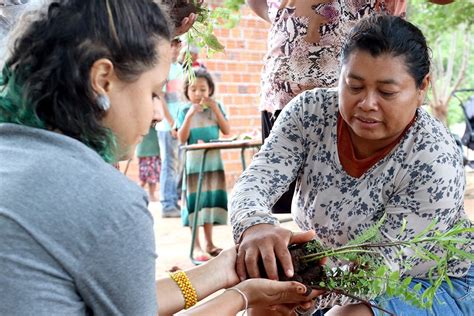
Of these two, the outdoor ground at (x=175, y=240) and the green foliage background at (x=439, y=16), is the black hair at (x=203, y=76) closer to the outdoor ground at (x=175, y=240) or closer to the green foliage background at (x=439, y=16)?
the outdoor ground at (x=175, y=240)

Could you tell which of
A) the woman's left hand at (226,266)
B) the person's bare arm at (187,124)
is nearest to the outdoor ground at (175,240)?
the person's bare arm at (187,124)

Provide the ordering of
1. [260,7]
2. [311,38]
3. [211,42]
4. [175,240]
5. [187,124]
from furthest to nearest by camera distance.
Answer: [175,240]
[187,124]
[260,7]
[211,42]
[311,38]

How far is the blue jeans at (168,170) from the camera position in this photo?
309 inches

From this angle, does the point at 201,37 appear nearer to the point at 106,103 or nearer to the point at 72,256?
the point at 106,103

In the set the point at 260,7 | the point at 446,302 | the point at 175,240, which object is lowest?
the point at 175,240

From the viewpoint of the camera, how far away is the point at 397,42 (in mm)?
2211

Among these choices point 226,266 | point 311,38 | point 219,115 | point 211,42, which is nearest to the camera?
point 226,266

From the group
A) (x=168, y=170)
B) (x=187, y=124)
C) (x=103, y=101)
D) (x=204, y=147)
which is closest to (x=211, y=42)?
(x=103, y=101)

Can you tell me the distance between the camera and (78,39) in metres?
1.38

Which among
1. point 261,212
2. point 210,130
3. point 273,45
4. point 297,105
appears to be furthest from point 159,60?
point 210,130

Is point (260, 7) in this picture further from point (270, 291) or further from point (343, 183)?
point (270, 291)

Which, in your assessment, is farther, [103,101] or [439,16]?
[439,16]

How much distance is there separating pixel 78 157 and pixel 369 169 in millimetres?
1207

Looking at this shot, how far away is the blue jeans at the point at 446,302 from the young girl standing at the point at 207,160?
3.59 meters
